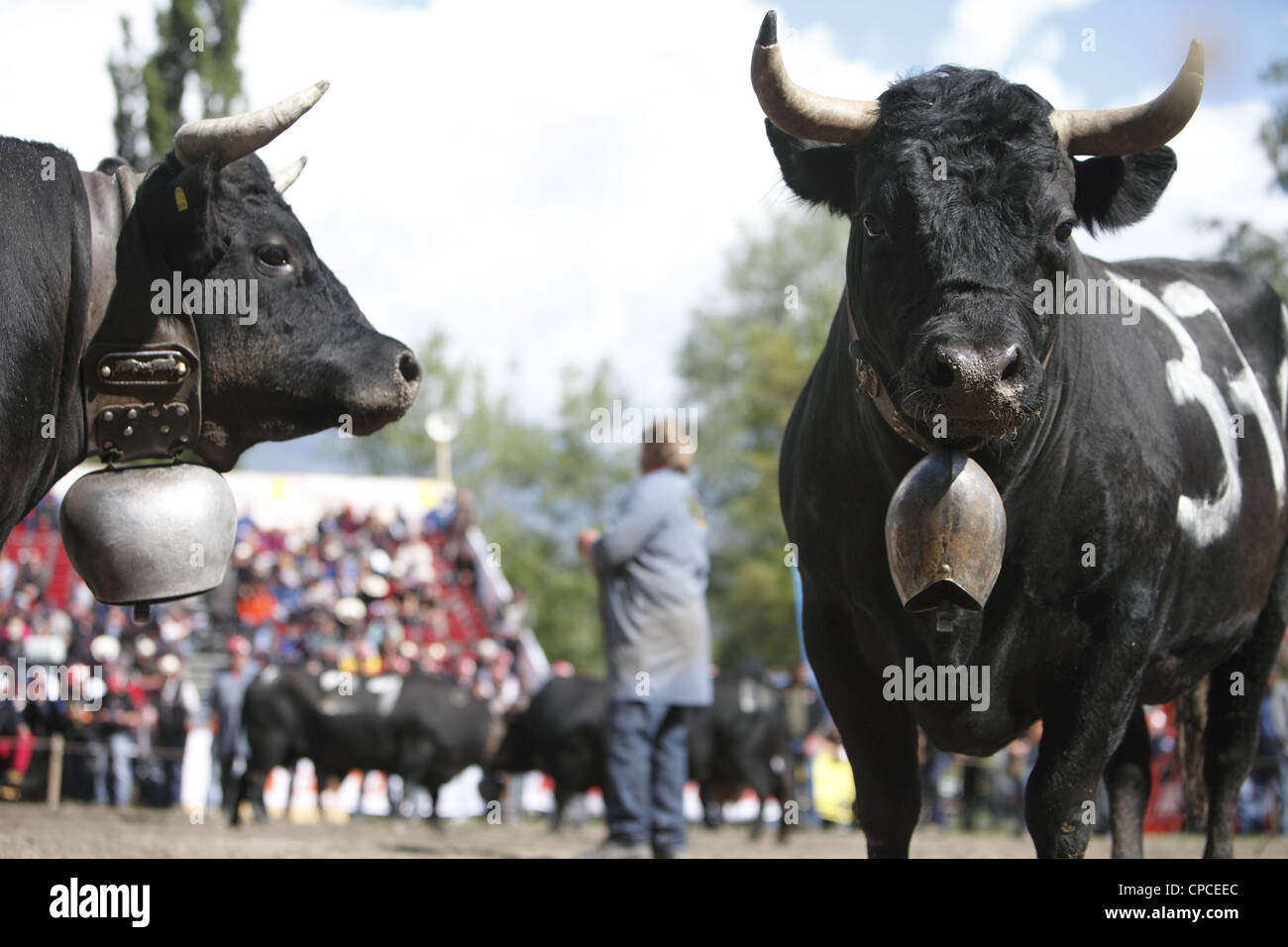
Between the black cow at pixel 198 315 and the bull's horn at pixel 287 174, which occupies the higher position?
the bull's horn at pixel 287 174

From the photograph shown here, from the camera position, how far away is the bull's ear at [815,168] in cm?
383

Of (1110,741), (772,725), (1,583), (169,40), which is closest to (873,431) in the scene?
(1110,741)

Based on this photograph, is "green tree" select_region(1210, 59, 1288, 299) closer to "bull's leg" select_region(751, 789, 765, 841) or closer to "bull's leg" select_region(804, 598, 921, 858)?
"bull's leg" select_region(751, 789, 765, 841)

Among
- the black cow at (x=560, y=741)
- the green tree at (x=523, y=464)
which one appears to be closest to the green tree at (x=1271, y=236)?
the black cow at (x=560, y=741)

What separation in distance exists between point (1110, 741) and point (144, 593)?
8.46ft

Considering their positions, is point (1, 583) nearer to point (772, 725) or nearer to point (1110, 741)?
point (772, 725)

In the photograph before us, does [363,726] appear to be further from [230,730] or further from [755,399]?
[755,399]

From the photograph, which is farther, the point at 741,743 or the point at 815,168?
the point at 741,743

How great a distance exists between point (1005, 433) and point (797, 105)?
1.07 metres

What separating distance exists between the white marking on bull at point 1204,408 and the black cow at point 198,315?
242cm

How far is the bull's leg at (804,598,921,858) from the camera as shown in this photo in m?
3.91

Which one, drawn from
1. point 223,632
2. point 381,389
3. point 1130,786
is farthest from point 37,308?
point 223,632

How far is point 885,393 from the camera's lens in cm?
341

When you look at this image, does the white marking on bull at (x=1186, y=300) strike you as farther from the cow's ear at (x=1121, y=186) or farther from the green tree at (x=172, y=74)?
the green tree at (x=172, y=74)
